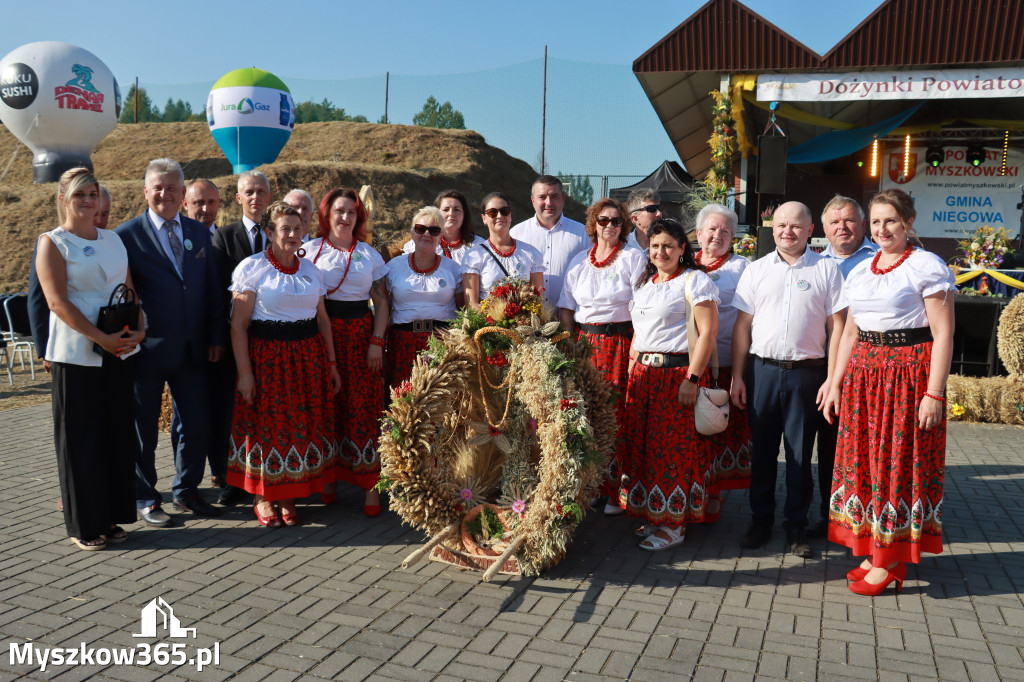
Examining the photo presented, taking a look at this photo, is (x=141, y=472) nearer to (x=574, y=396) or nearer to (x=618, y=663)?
(x=574, y=396)

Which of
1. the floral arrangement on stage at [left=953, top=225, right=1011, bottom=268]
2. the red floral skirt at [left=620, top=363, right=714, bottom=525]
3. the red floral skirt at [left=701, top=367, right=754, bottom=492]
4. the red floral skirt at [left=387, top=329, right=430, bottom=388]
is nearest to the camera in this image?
the red floral skirt at [left=620, top=363, right=714, bottom=525]

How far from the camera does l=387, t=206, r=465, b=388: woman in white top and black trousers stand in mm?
4938

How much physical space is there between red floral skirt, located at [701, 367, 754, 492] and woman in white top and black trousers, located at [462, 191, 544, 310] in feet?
5.20

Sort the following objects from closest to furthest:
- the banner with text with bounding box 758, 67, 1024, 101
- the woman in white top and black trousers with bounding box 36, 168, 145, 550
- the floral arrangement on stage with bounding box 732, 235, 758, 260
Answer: the woman in white top and black trousers with bounding box 36, 168, 145, 550 < the floral arrangement on stage with bounding box 732, 235, 758, 260 < the banner with text with bounding box 758, 67, 1024, 101

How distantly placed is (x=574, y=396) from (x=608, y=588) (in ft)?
3.33

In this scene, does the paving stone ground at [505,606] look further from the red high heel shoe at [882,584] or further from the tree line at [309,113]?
the tree line at [309,113]

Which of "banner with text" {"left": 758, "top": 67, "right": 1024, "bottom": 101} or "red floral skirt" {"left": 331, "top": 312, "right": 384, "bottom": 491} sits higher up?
"banner with text" {"left": 758, "top": 67, "right": 1024, "bottom": 101}

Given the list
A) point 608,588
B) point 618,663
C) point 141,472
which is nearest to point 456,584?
Answer: point 608,588

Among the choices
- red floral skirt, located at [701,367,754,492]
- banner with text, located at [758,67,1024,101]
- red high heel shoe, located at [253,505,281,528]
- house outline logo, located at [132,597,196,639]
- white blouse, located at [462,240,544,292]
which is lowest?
house outline logo, located at [132,597,196,639]

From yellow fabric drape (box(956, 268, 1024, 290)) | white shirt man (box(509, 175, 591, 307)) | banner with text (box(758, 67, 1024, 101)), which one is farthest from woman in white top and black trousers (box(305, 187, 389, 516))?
banner with text (box(758, 67, 1024, 101))

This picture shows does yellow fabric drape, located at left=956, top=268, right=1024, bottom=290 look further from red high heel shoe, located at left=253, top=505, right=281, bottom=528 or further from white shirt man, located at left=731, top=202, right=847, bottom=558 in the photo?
red high heel shoe, located at left=253, top=505, right=281, bottom=528

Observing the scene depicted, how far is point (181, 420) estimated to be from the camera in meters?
4.99

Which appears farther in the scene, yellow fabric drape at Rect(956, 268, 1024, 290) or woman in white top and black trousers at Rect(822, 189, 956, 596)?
yellow fabric drape at Rect(956, 268, 1024, 290)

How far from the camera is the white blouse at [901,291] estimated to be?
3709 mm
